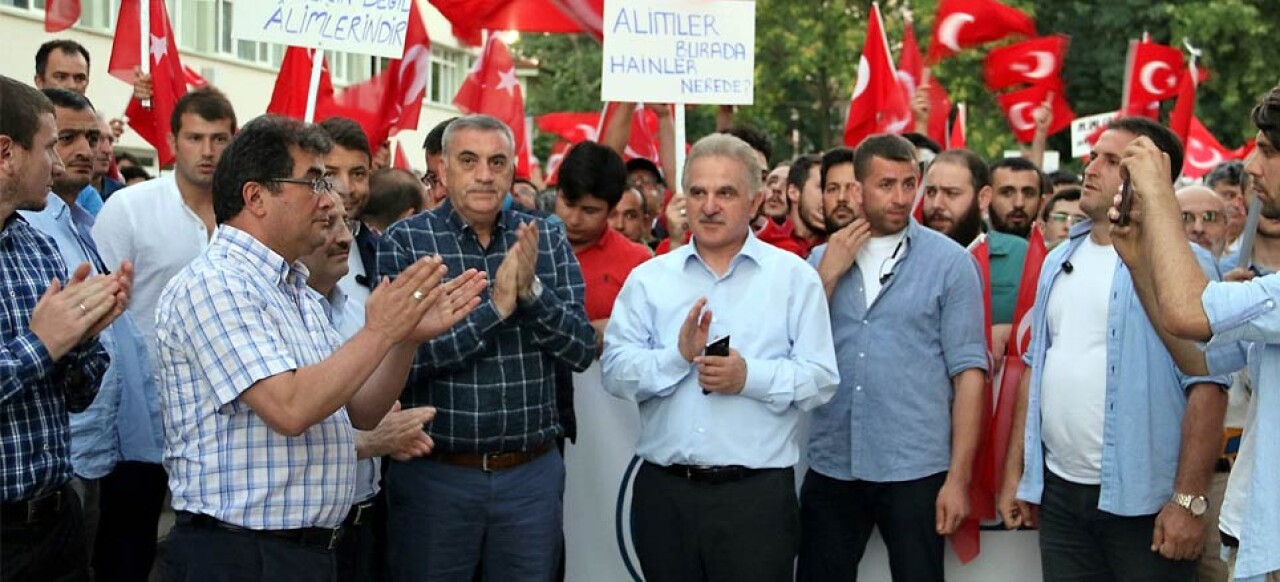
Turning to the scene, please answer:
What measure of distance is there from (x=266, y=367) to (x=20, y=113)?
1.05m

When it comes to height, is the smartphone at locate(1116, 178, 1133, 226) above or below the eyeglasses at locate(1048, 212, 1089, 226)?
above

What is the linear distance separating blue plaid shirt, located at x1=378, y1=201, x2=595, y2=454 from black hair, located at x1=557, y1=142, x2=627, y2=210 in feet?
3.15

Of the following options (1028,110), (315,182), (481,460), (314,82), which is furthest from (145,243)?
(1028,110)

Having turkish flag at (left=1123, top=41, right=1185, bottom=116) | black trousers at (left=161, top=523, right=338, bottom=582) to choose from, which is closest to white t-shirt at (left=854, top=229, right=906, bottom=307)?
black trousers at (left=161, top=523, right=338, bottom=582)

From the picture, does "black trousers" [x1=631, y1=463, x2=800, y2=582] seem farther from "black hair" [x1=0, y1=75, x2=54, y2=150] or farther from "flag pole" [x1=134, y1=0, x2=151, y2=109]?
"flag pole" [x1=134, y1=0, x2=151, y2=109]

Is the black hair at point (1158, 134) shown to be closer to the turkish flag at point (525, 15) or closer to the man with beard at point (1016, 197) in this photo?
the man with beard at point (1016, 197)

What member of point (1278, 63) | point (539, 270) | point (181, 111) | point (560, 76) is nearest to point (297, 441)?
point (539, 270)

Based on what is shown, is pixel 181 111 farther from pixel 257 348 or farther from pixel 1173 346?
pixel 1173 346

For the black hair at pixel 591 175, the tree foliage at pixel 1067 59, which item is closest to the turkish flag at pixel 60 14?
the black hair at pixel 591 175

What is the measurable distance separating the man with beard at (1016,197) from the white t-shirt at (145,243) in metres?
4.87

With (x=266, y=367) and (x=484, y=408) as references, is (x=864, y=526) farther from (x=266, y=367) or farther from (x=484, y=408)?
(x=266, y=367)

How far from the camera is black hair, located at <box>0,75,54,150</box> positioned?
399 centimetres

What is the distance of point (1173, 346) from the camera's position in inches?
191

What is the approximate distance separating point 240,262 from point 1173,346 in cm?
314
